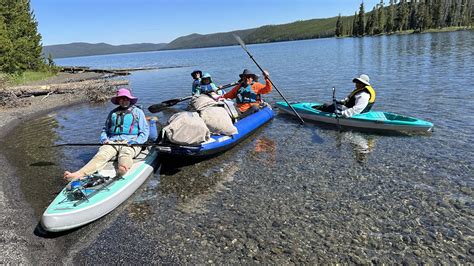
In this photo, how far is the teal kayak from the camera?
11.6 metres

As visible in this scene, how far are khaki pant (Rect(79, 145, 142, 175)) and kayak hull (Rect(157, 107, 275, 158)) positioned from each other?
0.81 metres

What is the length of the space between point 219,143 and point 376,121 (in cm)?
608

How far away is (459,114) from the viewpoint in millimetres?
13477

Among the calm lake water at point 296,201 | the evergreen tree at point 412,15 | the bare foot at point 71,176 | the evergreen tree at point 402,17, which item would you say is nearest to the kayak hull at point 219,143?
the calm lake water at point 296,201

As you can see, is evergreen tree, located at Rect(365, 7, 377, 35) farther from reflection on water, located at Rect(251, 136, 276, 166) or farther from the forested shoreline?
reflection on water, located at Rect(251, 136, 276, 166)

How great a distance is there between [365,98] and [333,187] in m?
5.81

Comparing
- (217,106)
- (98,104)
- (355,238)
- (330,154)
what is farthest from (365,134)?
(98,104)

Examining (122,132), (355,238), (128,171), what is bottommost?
(355,238)

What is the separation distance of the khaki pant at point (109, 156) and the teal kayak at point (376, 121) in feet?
27.1

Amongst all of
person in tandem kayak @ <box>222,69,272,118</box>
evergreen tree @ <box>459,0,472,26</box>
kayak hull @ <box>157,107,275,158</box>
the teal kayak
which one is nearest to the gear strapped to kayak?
kayak hull @ <box>157,107,275,158</box>

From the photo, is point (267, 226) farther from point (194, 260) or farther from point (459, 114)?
point (459, 114)

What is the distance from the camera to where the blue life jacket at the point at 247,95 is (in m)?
14.6

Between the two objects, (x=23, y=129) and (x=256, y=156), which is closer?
(x=256, y=156)

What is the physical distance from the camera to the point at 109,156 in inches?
337
